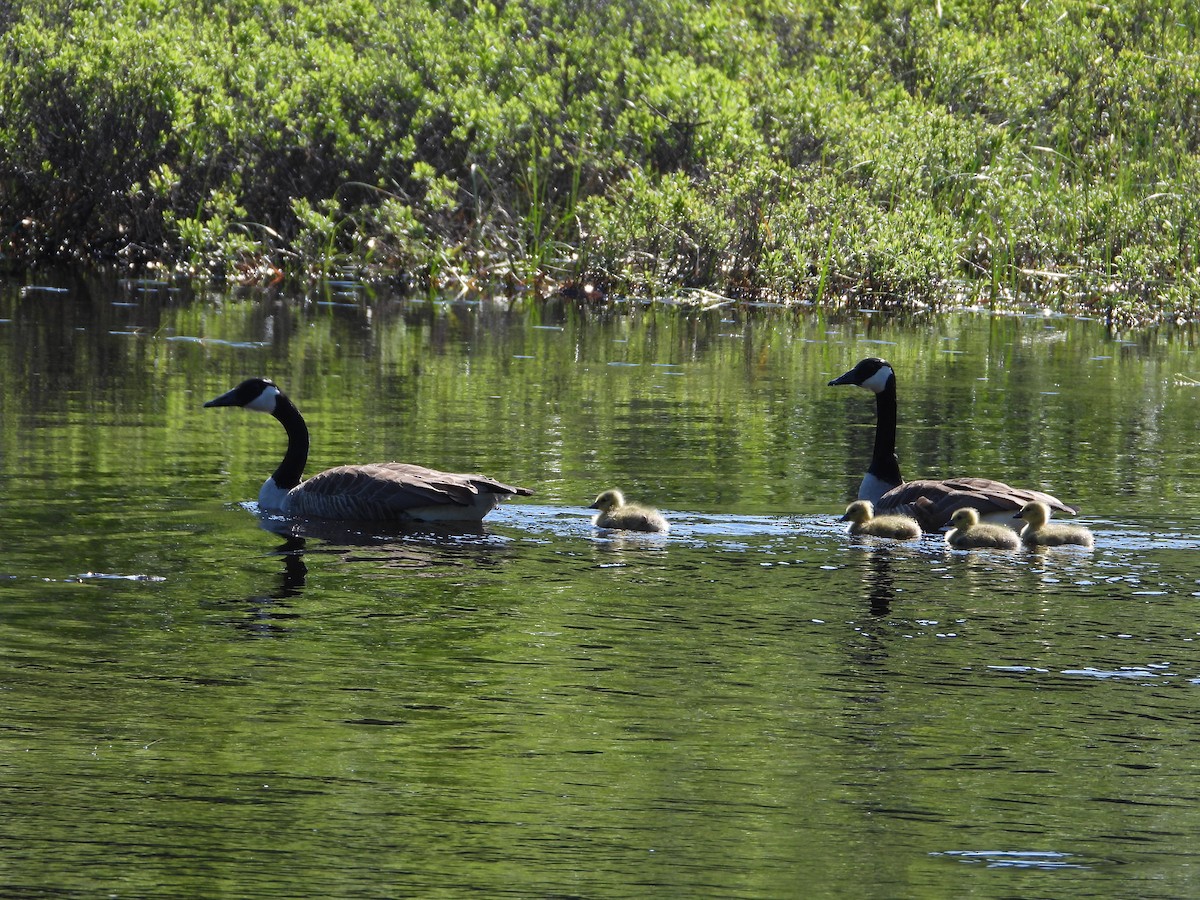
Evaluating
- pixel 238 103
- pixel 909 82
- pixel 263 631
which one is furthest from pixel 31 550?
pixel 909 82

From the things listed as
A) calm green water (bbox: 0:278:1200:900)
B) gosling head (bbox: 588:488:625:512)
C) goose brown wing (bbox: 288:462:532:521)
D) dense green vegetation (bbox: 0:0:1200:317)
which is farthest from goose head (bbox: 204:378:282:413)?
dense green vegetation (bbox: 0:0:1200:317)

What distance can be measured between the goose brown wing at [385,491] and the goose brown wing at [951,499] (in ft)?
7.93

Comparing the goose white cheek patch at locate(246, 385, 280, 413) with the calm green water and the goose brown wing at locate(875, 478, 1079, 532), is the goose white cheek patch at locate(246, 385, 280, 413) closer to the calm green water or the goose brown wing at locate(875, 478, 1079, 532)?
the calm green water

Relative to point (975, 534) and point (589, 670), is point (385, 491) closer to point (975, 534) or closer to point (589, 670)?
point (975, 534)

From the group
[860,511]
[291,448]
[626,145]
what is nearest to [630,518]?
[860,511]

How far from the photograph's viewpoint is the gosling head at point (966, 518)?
1262 cm

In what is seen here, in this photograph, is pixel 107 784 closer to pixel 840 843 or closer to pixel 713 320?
pixel 840 843

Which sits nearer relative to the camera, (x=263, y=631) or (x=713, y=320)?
A: (x=263, y=631)

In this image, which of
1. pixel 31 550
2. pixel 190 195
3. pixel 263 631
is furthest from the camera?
pixel 190 195

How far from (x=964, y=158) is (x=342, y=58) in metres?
10.7

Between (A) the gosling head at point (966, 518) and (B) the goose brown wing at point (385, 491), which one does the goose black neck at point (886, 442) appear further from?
(B) the goose brown wing at point (385, 491)

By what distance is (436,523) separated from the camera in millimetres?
13461

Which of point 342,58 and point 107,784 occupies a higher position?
point 342,58

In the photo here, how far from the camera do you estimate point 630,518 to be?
12.7 meters
